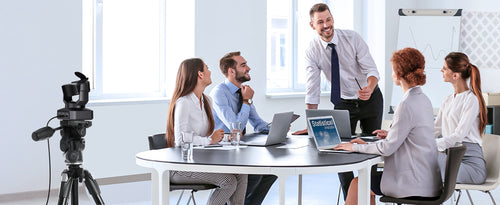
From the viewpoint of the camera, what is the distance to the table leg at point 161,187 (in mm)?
3027

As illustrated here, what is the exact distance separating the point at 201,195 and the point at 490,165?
7.94ft

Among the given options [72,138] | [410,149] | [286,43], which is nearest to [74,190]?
[72,138]

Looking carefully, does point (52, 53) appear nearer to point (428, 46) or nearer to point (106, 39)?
point (106, 39)

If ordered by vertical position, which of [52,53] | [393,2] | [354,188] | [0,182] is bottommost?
[0,182]

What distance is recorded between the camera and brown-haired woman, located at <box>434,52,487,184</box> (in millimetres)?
3805

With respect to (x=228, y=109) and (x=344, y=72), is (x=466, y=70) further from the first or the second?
(x=228, y=109)

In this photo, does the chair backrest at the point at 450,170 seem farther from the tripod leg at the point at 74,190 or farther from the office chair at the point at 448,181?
the tripod leg at the point at 74,190

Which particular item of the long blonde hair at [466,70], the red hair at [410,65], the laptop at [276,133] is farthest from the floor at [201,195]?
the red hair at [410,65]

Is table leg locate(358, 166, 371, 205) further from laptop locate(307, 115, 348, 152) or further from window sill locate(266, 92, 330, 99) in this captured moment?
window sill locate(266, 92, 330, 99)

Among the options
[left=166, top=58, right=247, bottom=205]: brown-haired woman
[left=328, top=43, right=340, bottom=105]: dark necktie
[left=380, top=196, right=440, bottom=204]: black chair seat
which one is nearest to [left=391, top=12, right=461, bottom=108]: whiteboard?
[left=328, top=43, right=340, bottom=105]: dark necktie

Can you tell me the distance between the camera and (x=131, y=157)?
20.0 feet

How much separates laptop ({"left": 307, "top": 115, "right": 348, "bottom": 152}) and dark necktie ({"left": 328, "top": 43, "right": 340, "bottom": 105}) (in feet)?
4.03

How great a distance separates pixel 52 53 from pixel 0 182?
1109 mm

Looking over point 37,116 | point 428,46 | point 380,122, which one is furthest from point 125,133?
point 428,46
